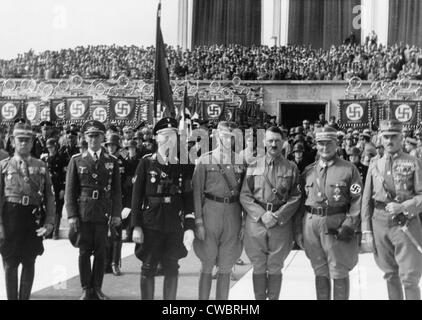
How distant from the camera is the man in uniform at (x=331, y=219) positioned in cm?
513

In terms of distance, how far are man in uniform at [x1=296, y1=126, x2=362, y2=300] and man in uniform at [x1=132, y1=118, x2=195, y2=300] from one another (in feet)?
3.61

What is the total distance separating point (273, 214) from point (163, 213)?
99 cm

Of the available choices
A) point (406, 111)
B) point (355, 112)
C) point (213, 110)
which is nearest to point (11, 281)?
point (355, 112)

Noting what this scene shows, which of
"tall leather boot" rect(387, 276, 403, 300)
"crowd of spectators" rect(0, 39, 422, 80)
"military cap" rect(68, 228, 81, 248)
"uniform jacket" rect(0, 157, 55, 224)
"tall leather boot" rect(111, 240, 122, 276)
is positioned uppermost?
"crowd of spectators" rect(0, 39, 422, 80)

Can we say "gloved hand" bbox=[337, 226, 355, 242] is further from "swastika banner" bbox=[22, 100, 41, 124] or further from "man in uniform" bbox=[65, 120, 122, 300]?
"swastika banner" bbox=[22, 100, 41, 124]

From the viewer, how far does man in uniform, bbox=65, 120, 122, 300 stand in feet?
18.4

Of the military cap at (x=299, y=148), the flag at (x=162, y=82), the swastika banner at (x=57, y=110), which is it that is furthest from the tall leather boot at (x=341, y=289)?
the swastika banner at (x=57, y=110)

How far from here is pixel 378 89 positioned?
1986 cm

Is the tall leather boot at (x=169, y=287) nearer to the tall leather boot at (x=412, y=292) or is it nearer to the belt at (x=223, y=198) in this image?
the belt at (x=223, y=198)

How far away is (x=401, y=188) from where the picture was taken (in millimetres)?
5145

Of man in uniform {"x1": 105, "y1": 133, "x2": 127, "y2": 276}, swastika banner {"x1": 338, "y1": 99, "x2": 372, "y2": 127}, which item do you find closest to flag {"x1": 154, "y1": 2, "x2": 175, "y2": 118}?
man in uniform {"x1": 105, "y1": 133, "x2": 127, "y2": 276}
